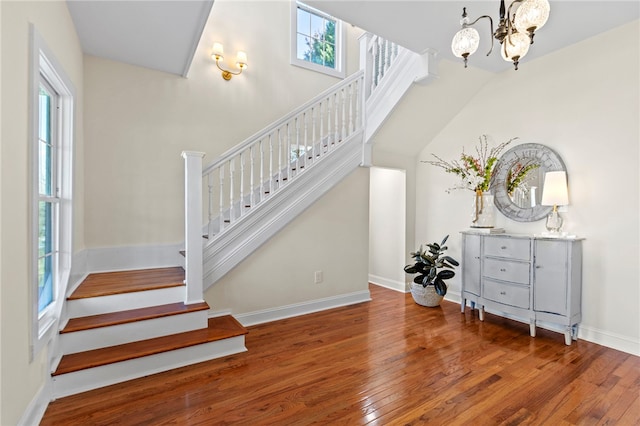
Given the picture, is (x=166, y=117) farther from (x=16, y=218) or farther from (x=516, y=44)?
(x=516, y=44)

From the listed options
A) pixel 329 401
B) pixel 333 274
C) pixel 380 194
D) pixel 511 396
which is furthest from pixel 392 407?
pixel 380 194

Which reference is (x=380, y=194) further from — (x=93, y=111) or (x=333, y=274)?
(x=93, y=111)

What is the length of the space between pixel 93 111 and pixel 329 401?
355cm

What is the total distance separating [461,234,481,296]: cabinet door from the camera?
3.73 meters

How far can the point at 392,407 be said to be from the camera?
2.08 metres

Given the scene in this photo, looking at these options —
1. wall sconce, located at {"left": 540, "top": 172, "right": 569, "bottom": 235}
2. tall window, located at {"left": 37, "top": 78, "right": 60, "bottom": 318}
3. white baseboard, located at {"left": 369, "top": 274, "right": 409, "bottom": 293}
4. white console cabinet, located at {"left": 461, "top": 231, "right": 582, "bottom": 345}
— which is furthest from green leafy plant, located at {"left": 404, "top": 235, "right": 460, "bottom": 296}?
tall window, located at {"left": 37, "top": 78, "right": 60, "bottom": 318}

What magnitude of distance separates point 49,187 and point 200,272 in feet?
4.33

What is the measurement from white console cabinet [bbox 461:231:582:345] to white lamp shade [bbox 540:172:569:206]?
0.38m

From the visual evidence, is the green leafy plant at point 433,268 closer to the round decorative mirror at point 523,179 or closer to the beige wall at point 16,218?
the round decorative mirror at point 523,179

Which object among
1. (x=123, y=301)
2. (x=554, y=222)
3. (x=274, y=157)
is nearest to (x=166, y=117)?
(x=274, y=157)

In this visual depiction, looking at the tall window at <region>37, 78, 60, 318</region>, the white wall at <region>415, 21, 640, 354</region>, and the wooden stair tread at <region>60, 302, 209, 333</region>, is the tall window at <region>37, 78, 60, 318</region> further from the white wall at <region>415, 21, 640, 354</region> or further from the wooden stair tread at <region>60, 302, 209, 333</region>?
the white wall at <region>415, 21, 640, 354</region>

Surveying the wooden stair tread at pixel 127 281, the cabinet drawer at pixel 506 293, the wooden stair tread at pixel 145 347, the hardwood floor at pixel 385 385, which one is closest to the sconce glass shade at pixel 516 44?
the hardwood floor at pixel 385 385

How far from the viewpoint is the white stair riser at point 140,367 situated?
2188 mm

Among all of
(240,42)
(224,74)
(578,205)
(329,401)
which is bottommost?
(329,401)
